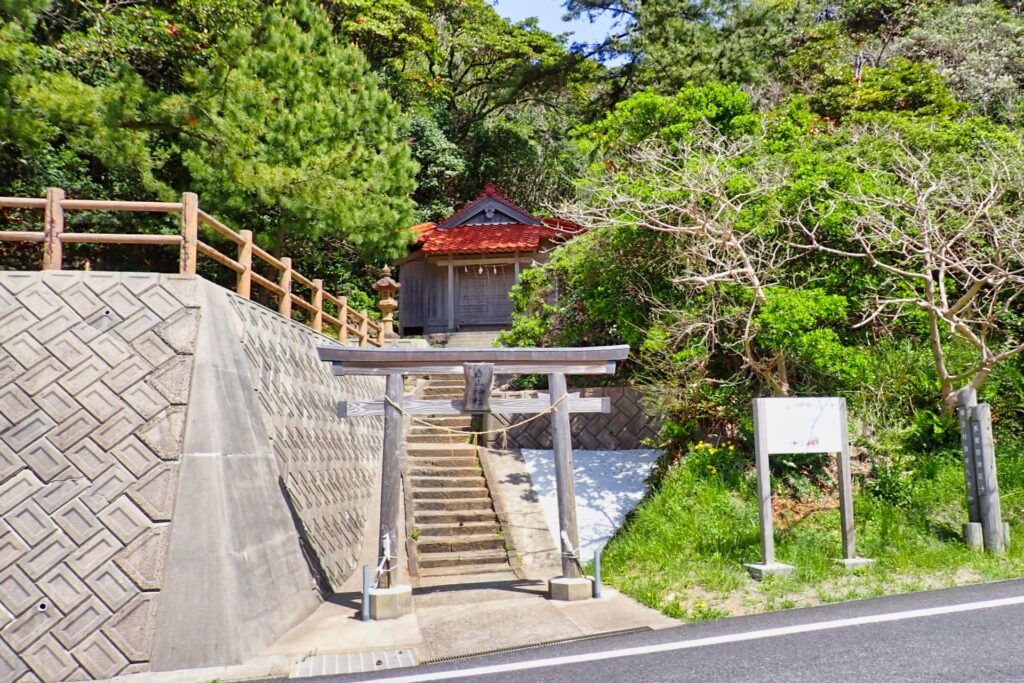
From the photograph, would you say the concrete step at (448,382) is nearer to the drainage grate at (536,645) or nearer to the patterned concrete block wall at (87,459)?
the patterned concrete block wall at (87,459)

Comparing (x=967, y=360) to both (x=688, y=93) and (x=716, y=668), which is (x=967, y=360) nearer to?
(x=688, y=93)

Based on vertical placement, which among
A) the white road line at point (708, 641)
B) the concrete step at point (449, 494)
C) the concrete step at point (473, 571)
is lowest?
the concrete step at point (473, 571)

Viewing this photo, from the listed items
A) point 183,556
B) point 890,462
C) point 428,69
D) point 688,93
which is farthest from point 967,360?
point 428,69

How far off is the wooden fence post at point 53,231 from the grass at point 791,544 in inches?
268

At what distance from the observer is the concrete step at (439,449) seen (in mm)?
12203

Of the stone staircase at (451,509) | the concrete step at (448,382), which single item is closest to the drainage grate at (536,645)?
the stone staircase at (451,509)

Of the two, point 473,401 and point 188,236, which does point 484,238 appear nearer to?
point 473,401

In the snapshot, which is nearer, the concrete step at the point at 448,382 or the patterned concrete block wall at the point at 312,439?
the patterned concrete block wall at the point at 312,439

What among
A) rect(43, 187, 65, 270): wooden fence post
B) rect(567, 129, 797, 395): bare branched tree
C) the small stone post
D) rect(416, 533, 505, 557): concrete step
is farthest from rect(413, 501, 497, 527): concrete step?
the small stone post

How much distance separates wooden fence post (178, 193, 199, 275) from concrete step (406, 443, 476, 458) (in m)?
5.71

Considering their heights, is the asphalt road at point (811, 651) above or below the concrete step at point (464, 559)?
above

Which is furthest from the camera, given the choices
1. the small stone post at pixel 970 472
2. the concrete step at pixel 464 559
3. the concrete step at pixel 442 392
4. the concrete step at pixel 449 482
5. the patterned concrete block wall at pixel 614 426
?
the concrete step at pixel 442 392

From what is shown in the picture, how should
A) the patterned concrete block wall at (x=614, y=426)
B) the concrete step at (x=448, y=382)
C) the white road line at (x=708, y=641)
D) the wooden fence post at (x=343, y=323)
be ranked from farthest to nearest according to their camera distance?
the concrete step at (x=448, y=382) → the wooden fence post at (x=343, y=323) → the patterned concrete block wall at (x=614, y=426) → the white road line at (x=708, y=641)

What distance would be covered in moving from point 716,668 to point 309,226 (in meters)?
10.9
